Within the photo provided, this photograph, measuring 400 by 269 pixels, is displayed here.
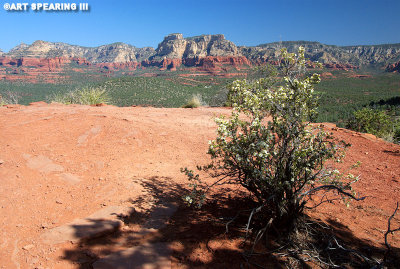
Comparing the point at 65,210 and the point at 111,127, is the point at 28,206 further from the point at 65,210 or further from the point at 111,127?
the point at 111,127

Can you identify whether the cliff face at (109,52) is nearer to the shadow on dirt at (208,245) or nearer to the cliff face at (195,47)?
the cliff face at (195,47)

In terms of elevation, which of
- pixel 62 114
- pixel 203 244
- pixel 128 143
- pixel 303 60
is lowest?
pixel 203 244

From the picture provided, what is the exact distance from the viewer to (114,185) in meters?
3.94

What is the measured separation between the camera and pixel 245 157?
268 cm

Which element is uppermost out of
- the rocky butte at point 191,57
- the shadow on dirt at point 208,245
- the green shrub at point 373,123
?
the rocky butte at point 191,57

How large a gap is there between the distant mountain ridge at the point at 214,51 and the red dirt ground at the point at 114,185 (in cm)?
11418

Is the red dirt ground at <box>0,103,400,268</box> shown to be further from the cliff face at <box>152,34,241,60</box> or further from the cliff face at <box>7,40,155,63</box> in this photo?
the cliff face at <box>7,40,155,63</box>

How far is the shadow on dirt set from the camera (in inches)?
95.3

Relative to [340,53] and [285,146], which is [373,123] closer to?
[285,146]

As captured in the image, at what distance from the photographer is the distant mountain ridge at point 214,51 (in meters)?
122

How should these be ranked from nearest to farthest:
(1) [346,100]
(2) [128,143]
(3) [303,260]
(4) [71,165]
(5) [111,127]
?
(3) [303,260]
(4) [71,165]
(2) [128,143]
(5) [111,127]
(1) [346,100]

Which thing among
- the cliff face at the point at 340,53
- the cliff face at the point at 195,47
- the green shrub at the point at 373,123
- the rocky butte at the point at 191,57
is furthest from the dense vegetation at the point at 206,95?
the cliff face at the point at 195,47

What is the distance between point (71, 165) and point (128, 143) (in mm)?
1490

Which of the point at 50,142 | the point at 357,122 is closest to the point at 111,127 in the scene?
the point at 50,142
